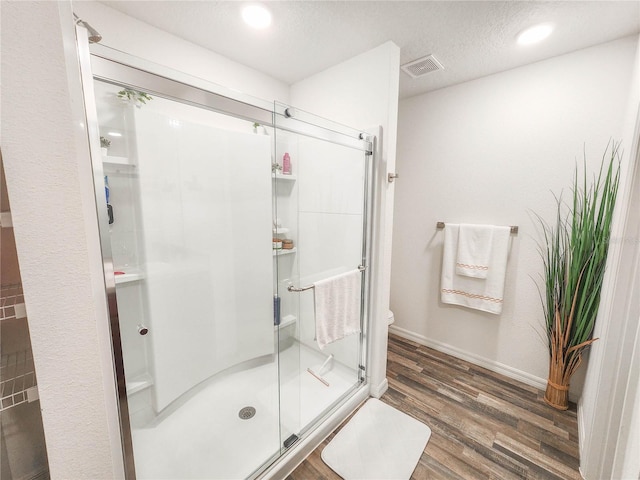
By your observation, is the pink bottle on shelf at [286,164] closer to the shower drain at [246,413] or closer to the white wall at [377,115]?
the white wall at [377,115]

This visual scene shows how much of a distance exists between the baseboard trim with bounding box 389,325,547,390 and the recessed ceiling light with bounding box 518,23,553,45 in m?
2.33

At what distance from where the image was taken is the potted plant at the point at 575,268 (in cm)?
153

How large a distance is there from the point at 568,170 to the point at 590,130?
26cm

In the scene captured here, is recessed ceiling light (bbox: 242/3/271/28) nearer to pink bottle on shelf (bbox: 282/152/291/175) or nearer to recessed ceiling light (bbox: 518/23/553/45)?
pink bottle on shelf (bbox: 282/152/291/175)

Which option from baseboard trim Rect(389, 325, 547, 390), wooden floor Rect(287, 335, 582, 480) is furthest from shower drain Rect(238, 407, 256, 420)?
baseboard trim Rect(389, 325, 547, 390)

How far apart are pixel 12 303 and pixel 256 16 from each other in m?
1.68

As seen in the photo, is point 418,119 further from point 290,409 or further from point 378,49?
point 290,409

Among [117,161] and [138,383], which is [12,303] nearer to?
[117,161]

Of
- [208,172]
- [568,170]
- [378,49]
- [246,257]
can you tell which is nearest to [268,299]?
[246,257]

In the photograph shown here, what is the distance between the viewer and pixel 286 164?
1.55 metres

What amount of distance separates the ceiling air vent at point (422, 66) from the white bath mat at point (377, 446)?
7.96 ft

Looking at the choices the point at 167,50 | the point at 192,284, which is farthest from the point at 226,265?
the point at 167,50

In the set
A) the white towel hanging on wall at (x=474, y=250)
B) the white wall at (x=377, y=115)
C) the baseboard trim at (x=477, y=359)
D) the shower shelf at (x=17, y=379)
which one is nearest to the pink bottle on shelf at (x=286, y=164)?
the white wall at (x=377, y=115)

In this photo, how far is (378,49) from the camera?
5.43 ft
